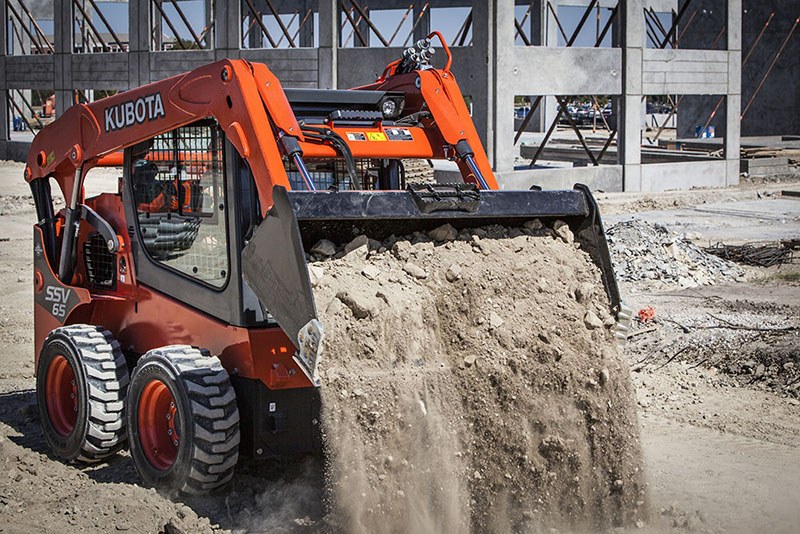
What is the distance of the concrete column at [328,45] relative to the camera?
2355 centimetres

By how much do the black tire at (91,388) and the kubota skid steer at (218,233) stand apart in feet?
0.04

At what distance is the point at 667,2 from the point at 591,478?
42470 millimetres

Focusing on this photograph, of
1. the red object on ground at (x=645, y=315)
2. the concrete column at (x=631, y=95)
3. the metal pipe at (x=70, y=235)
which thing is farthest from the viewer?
the concrete column at (x=631, y=95)

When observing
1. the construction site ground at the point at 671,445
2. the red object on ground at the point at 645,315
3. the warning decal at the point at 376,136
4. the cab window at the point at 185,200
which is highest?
the warning decal at the point at 376,136

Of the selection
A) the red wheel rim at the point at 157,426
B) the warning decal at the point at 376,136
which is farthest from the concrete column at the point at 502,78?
the red wheel rim at the point at 157,426

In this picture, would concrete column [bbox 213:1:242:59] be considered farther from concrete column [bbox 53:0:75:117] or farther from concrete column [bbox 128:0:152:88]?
concrete column [bbox 53:0:75:117]

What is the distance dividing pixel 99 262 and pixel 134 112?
1258 millimetres

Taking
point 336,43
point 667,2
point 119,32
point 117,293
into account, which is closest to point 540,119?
point 667,2

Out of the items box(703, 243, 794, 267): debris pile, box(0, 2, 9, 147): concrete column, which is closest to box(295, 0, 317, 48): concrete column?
box(0, 2, 9, 147): concrete column

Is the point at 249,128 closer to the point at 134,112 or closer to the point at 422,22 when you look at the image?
the point at 134,112

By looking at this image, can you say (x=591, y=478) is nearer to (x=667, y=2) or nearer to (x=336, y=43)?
(x=336, y=43)

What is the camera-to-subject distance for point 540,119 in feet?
144

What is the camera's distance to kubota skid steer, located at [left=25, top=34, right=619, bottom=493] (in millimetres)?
5477

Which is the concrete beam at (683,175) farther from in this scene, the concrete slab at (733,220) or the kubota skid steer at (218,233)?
the kubota skid steer at (218,233)
